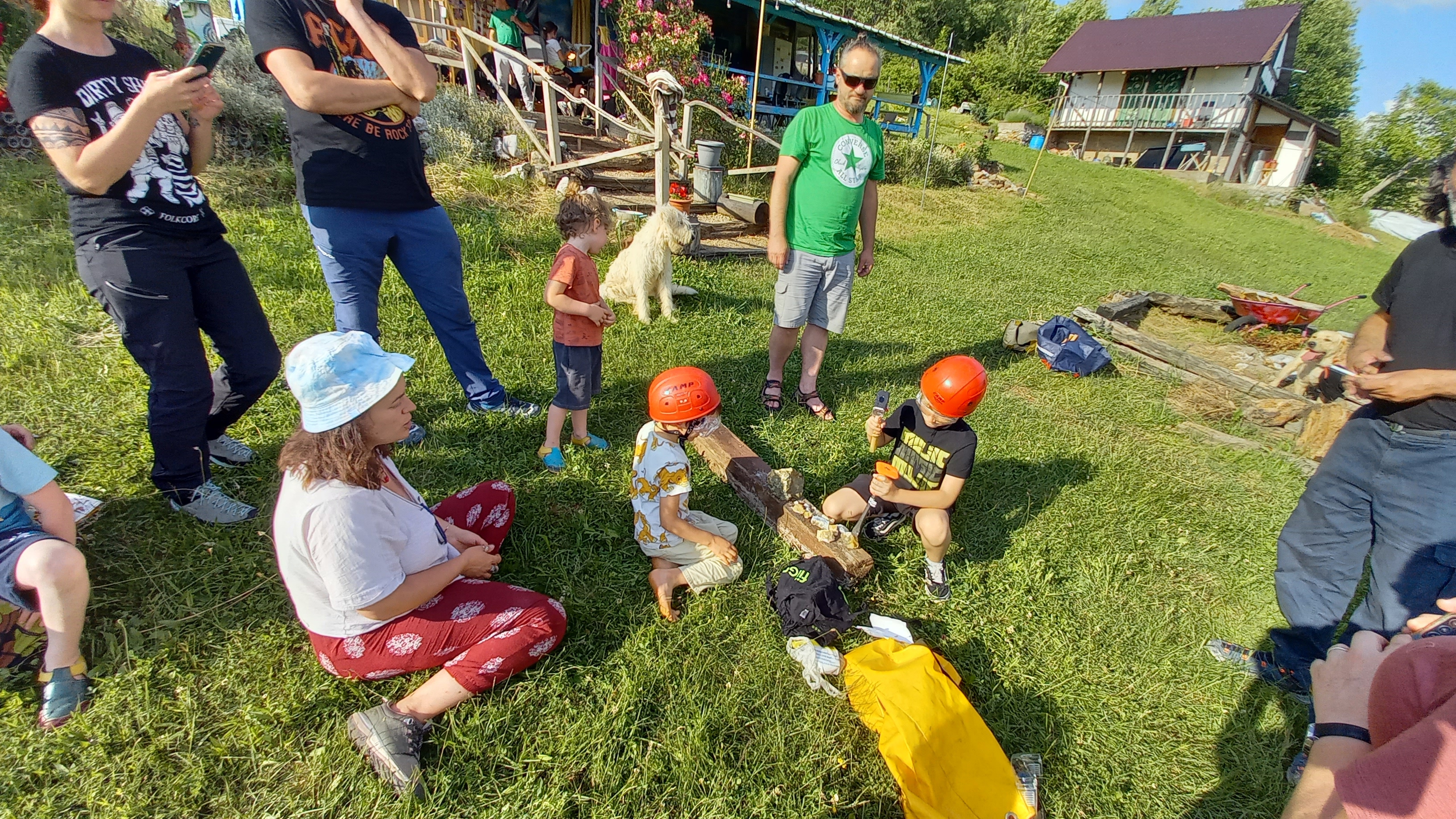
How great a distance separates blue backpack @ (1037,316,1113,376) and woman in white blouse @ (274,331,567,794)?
582cm

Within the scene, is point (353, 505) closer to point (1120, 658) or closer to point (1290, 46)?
point (1120, 658)

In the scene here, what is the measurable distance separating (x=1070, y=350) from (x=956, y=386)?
417 centimetres

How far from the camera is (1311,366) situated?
21.4 feet

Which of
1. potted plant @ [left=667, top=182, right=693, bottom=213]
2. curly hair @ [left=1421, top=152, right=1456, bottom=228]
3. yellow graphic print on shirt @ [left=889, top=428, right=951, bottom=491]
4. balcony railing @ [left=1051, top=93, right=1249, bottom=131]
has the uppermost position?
balcony railing @ [left=1051, top=93, right=1249, bottom=131]

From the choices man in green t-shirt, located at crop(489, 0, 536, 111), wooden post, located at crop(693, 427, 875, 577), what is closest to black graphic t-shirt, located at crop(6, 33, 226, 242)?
wooden post, located at crop(693, 427, 875, 577)

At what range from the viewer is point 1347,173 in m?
32.8

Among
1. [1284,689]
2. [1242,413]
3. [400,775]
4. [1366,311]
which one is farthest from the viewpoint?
[1366,311]

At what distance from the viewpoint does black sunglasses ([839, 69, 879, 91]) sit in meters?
3.81

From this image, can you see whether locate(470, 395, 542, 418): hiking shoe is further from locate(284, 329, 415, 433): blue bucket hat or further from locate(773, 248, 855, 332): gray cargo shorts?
locate(284, 329, 415, 433): blue bucket hat

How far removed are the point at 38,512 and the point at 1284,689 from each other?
554 cm

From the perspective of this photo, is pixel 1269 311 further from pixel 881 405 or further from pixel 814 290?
pixel 881 405

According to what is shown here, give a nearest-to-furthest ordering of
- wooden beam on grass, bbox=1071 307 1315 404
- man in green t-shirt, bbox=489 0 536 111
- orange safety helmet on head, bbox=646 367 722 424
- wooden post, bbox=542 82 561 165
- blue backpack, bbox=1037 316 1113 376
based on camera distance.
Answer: orange safety helmet on head, bbox=646 367 722 424
wooden beam on grass, bbox=1071 307 1315 404
blue backpack, bbox=1037 316 1113 376
wooden post, bbox=542 82 561 165
man in green t-shirt, bbox=489 0 536 111

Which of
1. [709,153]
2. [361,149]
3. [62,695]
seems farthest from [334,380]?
[709,153]

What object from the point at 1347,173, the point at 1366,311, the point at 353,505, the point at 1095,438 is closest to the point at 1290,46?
the point at 1347,173
